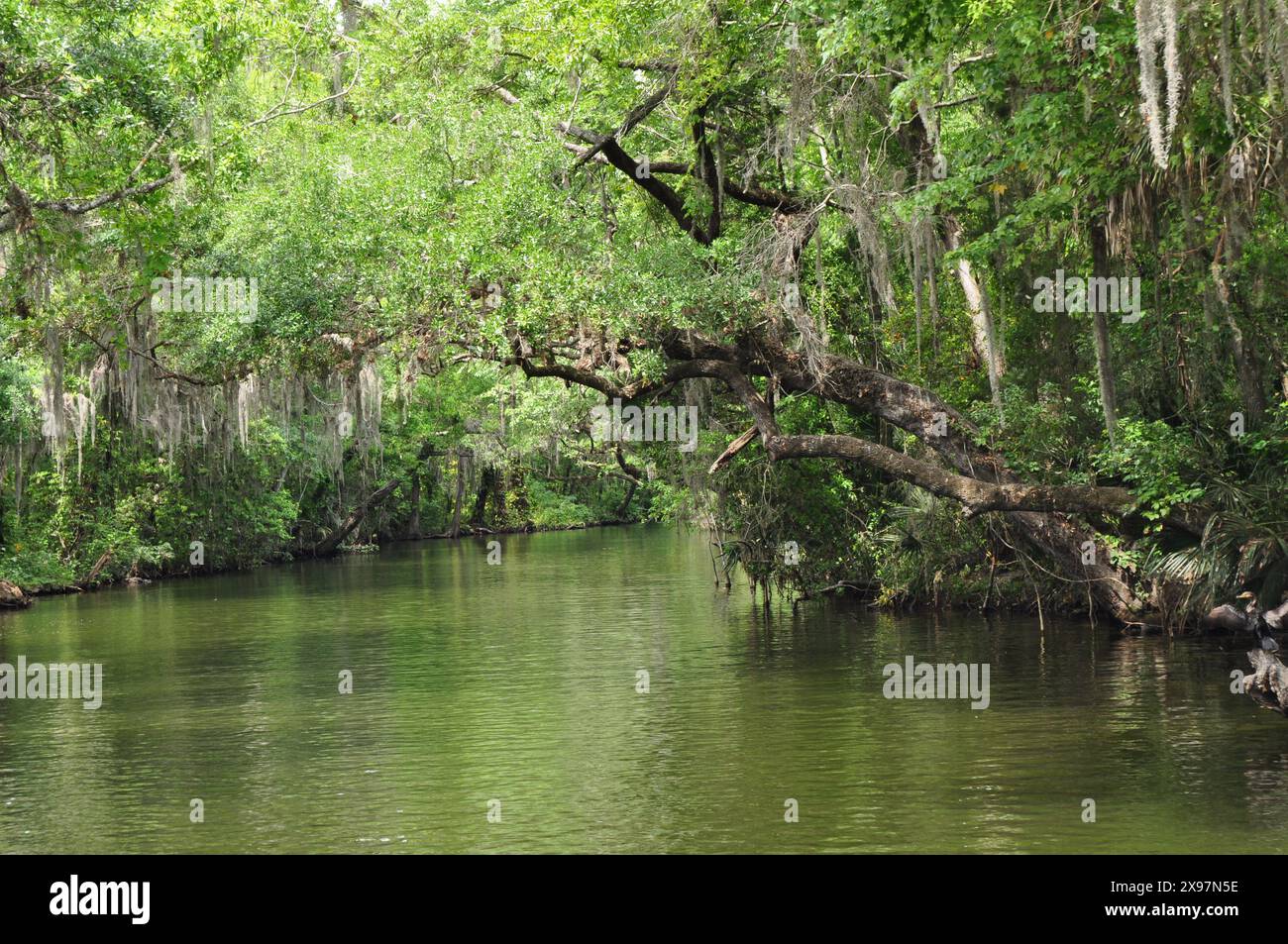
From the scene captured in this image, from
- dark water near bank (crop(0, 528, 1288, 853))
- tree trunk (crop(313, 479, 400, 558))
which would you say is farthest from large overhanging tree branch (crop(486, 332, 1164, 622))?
tree trunk (crop(313, 479, 400, 558))

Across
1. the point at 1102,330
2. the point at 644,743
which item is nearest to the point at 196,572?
the point at 644,743

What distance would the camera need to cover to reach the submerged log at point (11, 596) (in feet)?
103

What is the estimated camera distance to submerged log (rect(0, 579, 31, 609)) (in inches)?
1230

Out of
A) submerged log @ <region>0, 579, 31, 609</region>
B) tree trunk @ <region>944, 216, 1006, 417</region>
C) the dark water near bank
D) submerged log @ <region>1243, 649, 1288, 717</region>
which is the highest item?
tree trunk @ <region>944, 216, 1006, 417</region>

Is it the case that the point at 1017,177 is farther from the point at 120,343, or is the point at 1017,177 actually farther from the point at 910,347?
the point at 120,343

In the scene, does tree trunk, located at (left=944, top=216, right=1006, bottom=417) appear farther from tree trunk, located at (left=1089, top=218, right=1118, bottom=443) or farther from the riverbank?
the riverbank


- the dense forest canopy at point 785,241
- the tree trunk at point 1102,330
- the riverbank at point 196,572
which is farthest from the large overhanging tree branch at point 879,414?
the riverbank at point 196,572

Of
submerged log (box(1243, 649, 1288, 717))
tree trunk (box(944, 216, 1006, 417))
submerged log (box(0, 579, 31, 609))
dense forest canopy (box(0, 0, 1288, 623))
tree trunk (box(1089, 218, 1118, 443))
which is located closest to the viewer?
submerged log (box(1243, 649, 1288, 717))

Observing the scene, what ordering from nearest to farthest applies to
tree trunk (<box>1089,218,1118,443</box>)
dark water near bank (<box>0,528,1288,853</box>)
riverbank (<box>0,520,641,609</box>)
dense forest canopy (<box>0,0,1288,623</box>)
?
1. dark water near bank (<box>0,528,1288,853</box>)
2. dense forest canopy (<box>0,0,1288,623</box>)
3. tree trunk (<box>1089,218,1118,443</box>)
4. riverbank (<box>0,520,641,609</box>)

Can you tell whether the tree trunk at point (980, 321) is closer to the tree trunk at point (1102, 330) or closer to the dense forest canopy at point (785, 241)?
the dense forest canopy at point (785, 241)

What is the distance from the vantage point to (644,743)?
1352 centimetres

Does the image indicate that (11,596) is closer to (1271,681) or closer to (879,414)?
(879,414)

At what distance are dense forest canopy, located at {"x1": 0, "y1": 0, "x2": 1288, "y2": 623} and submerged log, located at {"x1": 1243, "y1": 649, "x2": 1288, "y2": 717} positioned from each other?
3.60 metres
